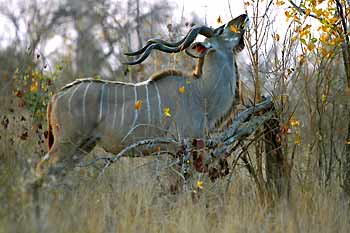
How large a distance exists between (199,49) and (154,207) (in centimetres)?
190

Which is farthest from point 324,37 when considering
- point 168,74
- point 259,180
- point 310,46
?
point 168,74

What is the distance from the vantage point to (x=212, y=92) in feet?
18.7

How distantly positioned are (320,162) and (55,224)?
2206 millimetres

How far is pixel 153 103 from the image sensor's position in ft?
18.4

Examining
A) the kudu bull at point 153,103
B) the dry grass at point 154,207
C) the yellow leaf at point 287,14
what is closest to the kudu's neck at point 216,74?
the kudu bull at point 153,103

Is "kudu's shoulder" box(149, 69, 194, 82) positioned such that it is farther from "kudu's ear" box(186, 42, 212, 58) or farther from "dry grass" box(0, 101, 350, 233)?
"dry grass" box(0, 101, 350, 233)

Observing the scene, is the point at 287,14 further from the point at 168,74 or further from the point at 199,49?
the point at 168,74

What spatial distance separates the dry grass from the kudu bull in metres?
0.60

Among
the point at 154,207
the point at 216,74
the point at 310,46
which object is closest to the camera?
the point at 154,207

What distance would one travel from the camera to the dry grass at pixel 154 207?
3.51m

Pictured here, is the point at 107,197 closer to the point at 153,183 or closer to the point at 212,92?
the point at 153,183

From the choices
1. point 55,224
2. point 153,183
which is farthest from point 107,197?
point 55,224

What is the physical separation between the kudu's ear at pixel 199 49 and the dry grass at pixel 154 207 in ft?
3.83

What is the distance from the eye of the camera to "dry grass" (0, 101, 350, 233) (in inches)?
138
